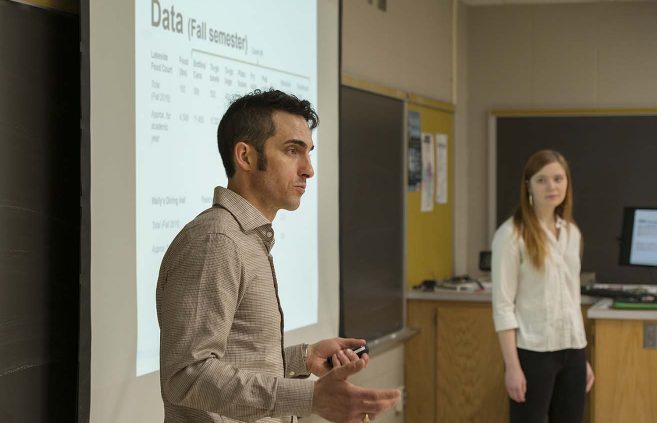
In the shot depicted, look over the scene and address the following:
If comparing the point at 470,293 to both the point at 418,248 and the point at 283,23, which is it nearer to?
the point at 418,248

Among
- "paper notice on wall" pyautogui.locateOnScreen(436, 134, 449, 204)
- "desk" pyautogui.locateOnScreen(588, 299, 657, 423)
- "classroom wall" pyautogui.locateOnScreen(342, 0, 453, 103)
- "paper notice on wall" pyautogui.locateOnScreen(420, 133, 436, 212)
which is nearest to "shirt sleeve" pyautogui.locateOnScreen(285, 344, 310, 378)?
"classroom wall" pyautogui.locateOnScreen(342, 0, 453, 103)

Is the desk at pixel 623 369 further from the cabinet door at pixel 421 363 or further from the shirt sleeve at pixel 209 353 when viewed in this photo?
the shirt sleeve at pixel 209 353

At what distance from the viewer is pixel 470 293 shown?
511cm

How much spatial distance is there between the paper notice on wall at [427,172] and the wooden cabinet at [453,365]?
0.58m

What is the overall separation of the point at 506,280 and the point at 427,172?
194cm

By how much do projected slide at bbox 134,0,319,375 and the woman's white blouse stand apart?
0.81 meters

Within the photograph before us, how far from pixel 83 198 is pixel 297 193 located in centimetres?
60

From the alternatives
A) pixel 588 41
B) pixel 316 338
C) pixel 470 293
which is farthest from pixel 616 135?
pixel 316 338

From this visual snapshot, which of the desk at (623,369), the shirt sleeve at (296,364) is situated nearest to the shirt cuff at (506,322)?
the desk at (623,369)

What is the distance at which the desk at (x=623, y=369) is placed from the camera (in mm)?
4320

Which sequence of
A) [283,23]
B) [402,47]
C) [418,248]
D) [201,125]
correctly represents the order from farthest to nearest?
[418,248]
[402,47]
[283,23]
[201,125]

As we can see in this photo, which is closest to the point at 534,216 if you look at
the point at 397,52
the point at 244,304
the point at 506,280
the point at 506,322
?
the point at 506,280

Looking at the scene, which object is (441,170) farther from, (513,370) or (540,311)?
(513,370)

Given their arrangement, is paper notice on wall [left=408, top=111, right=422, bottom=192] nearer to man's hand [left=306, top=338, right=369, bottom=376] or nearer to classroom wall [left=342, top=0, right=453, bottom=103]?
classroom wall [left=342, top=0, right=453, bottom=103]
